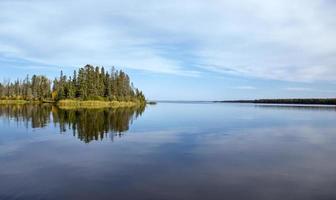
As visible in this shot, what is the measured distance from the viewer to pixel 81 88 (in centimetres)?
12338

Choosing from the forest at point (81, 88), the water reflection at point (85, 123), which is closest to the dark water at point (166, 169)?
the water reflection at point (85, 123)

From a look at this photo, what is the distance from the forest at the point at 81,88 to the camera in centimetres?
12544

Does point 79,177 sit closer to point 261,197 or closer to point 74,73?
point 261,197

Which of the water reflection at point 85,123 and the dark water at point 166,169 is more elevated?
the water reflection at point 85,123

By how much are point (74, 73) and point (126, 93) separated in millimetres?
32782

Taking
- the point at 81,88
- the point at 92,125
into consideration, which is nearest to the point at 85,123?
the point at 92,125

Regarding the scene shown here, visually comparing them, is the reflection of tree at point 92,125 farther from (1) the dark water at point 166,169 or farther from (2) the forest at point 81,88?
(2) the forest at point 81,88

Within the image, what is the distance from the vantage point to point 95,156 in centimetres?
2064

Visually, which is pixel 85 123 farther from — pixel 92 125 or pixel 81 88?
pixel 81 88

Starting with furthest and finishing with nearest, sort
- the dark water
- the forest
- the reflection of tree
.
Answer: the forest, the reflection of tree, the dark water

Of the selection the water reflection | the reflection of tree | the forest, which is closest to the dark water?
the reflection of tree

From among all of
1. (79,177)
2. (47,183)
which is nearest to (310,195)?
(79,177)

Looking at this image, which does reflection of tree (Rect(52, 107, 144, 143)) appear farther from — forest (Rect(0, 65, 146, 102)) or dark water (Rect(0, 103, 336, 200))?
forest (Rect(0, 65, 146, 102))

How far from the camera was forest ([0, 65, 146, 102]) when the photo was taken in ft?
412
